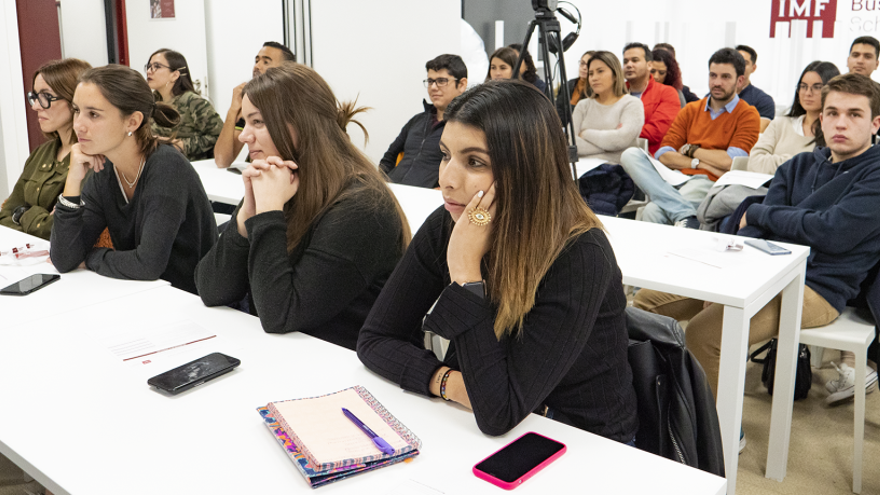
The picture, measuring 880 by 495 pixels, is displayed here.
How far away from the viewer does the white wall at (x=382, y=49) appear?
5199mm

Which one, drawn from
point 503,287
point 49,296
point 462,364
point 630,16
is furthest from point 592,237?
point 630,16

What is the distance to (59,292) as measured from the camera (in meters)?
1.87

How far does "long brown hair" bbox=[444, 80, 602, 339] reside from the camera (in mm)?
1185

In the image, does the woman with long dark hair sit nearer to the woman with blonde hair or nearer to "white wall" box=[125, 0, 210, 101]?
the woman with blonde hair

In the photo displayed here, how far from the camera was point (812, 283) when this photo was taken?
2.30 meters

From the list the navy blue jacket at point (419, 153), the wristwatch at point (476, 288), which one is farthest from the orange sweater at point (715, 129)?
the wristwatch at point (476, 288)

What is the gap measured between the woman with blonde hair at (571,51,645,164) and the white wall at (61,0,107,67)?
155 inches

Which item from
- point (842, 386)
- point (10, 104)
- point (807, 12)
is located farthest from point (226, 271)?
point (807, 12)

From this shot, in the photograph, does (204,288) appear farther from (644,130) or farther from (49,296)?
(644,130)

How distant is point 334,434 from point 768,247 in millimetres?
1577

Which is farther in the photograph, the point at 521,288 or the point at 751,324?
the point at 751,324

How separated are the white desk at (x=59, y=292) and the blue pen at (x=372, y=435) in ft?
3.06

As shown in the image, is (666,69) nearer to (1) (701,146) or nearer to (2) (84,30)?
(1) (701,146)

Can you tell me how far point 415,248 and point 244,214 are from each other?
0.53m
